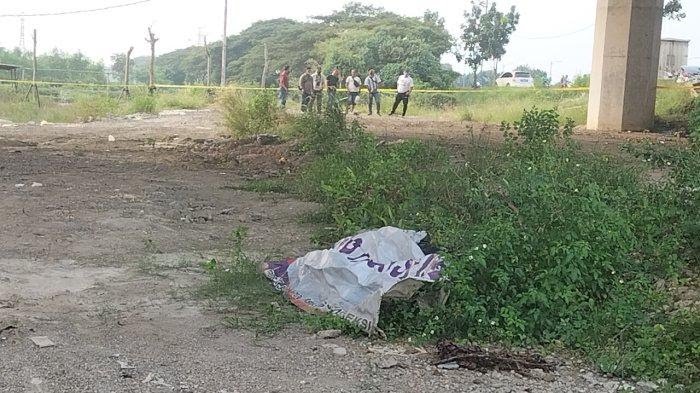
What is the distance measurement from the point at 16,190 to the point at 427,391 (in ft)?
24.1

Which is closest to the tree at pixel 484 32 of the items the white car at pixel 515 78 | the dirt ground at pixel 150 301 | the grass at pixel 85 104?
the white car at pixel 515 78

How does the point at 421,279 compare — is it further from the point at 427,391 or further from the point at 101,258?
the point at 101,258

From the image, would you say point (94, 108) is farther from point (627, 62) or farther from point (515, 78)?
point (515, 78)

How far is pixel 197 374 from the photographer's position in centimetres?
427

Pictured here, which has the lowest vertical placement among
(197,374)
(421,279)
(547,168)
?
(197,374)

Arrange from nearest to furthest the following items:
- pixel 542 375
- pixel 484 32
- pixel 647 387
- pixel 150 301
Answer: pixel 647 387 < pixel 542 375 < pixel 150 301 < pixel 484 32

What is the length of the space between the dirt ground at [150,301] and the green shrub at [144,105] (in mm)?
13591

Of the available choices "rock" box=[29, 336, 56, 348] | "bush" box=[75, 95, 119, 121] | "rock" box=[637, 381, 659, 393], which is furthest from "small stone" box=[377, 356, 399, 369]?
"bush" box=[75, 95, 119, 121]

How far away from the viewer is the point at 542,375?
4395mm

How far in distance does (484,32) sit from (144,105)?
29.3 metres

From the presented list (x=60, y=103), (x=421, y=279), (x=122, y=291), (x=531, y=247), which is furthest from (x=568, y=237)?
(x=60, y=103)

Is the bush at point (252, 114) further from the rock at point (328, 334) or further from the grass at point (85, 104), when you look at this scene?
the rock at point (328, 334)

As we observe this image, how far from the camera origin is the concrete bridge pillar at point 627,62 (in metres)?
19.3

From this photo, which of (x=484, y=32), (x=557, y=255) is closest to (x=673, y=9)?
(x=484, y=32)
